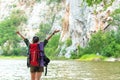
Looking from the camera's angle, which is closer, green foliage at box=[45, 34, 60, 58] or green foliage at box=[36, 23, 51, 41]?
green foliage at box=[45, 34, 60, 58]

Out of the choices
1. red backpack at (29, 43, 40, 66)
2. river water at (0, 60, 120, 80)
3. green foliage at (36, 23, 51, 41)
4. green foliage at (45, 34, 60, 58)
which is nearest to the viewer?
red backpack at (29, 43, 40, 66)

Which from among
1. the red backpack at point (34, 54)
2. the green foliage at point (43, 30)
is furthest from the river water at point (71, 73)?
the green foliage at point (43, 30)

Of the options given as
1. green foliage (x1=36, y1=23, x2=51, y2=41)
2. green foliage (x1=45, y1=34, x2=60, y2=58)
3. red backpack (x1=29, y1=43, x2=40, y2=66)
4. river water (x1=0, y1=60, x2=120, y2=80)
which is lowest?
green foliage (x1=45, y1=34, x2=60, y2=58)

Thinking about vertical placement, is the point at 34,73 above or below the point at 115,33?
above

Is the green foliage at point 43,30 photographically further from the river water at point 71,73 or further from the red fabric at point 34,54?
the red fabric at point 34,54

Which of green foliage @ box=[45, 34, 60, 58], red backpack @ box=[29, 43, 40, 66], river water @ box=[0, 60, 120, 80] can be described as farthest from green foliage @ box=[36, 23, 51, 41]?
red backpack @ box=[29, 43, 40, 66]

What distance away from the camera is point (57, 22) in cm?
16350

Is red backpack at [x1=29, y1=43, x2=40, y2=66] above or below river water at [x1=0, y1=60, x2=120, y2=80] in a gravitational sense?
above

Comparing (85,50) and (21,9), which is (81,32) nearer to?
(85,50)

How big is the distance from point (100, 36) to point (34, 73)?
288ft

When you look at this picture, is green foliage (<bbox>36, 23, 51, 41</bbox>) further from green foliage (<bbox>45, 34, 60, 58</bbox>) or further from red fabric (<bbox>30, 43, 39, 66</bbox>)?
red fabric (<bbox>30, 43, 39, 66</bbox>)

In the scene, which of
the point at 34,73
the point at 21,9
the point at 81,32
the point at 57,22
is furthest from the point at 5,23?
the point at 34,73

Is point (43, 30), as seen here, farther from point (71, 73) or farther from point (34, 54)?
point (34, 54)

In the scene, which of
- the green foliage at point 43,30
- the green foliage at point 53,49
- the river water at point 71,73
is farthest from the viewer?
the green foliage at point 43,30
